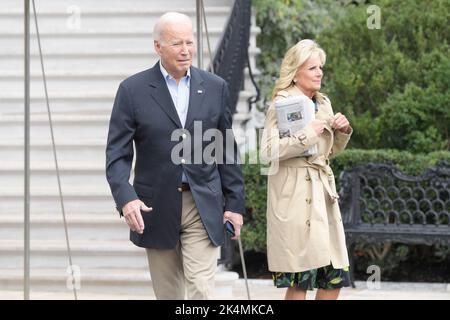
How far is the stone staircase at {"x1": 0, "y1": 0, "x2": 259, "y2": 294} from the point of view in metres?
10.0

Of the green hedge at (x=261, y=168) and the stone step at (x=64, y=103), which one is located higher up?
the stone step at (x=64, y=103)

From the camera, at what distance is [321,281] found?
717cm

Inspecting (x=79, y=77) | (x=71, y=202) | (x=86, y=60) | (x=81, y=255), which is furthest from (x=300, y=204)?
(x=86, y=60)

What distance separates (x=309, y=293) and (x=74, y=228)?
80.1 inches

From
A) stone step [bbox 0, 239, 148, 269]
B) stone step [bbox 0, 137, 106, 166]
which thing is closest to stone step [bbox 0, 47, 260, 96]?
stone step [bbox 0, 137, 106, 166]

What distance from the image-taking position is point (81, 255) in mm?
10086

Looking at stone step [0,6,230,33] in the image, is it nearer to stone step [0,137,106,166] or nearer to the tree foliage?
the tree foliage

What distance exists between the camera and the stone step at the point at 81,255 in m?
10.0

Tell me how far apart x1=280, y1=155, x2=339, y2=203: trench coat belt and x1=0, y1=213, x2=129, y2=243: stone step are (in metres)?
3.39

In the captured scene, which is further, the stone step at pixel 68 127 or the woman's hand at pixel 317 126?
the stone step at pixel 68 127

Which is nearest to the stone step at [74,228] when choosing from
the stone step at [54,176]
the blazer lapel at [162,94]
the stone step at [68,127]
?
the stone step at [54,176]

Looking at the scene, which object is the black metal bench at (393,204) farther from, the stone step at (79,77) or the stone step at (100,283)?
the stone step at (79,77)

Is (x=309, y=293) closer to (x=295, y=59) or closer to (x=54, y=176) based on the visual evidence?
(x=54, y=176)

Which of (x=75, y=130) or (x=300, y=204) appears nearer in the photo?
(x=300, y=204)
